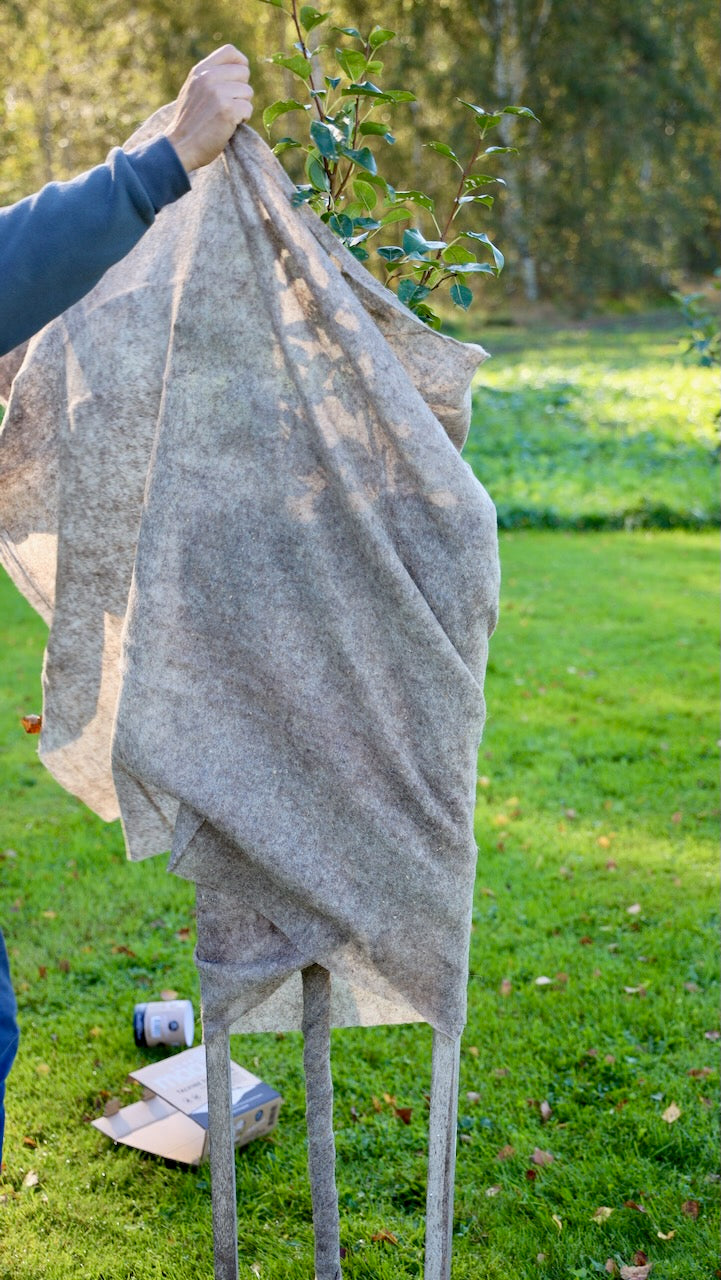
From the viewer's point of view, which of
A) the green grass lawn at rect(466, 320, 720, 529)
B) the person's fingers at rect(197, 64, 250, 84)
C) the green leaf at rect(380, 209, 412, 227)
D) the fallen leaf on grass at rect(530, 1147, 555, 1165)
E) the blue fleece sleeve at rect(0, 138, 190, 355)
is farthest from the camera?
the green grass lawn at rect(466, 320, 720, 529)

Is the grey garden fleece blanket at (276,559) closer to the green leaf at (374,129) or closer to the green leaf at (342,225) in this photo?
the green leaf at (342,225)

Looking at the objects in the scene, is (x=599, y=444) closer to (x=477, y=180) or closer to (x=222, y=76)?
(x=477, y=180)

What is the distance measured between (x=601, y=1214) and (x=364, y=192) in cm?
238

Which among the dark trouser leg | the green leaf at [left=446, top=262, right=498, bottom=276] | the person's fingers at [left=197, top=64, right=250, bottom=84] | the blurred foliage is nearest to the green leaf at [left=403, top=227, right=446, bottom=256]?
the green leaf at [left=446, top=262, right=498, bottom=276]

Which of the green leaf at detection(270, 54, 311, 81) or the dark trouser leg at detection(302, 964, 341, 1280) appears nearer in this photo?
the green leaf at detection(270, 54, 311, 81)

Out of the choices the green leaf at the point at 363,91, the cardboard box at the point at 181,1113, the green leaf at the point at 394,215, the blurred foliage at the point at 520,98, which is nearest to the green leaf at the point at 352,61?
the green leaf at the point at 363,91

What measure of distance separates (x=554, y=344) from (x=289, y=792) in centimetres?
2190

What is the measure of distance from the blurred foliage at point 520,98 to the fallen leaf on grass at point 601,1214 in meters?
17.2

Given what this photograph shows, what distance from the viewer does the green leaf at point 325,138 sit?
5.68ft

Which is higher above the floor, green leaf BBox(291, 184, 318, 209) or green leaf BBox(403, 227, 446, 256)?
green leaf BBox(291, 184, 318, 209)

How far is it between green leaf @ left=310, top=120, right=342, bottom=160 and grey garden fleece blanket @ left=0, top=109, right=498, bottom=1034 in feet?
0.43

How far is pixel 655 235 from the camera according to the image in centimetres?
2864

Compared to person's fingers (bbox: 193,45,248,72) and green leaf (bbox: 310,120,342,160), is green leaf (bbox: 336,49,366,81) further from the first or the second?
person's fingers (bbox: 193,45,248,72)

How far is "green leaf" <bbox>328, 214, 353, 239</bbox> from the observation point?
1771 millimetres
